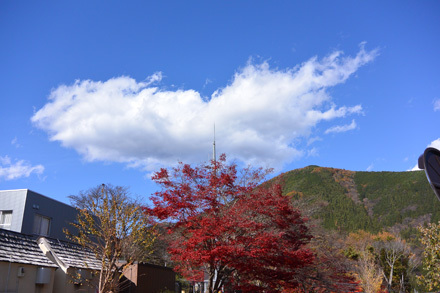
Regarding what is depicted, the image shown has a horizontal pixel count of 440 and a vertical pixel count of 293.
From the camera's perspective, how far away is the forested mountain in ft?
202

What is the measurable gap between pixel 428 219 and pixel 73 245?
5740cm

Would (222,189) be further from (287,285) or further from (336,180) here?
(336,180)

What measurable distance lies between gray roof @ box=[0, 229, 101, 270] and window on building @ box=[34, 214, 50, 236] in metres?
6.46

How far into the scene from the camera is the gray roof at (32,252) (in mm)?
13758

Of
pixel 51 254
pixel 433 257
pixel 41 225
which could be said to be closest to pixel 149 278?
pixel 51 254

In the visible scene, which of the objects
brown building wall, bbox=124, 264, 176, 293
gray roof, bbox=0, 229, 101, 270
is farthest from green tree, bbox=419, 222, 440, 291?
gray roof, bbox=0, 229, 101, 270

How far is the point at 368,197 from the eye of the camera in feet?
254

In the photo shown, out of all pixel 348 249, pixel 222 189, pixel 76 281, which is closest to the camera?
pixel 222 189

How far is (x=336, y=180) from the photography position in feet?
285

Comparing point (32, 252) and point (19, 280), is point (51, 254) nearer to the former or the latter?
point (32, 252)

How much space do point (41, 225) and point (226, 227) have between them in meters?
17.9

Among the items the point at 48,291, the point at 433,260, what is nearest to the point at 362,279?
the point at 433,260

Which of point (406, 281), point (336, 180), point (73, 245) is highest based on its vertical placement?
point (336, 180)

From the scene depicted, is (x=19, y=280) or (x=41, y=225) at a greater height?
(x=41, y=225)
